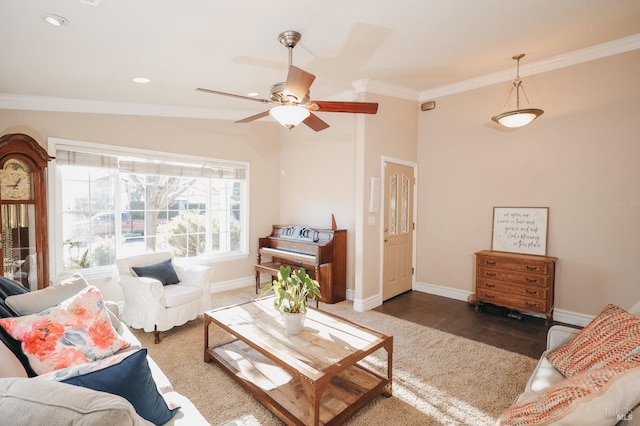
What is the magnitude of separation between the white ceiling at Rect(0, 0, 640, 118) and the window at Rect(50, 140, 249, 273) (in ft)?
2.37

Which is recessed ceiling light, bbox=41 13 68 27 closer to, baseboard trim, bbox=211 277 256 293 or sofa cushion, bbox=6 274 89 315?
sofa cushion, bbox=6 274 89 315

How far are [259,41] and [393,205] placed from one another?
2.75 metres

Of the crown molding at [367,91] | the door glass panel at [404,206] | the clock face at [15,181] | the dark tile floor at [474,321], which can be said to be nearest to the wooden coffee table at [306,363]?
the dark tile floor at [474,321]

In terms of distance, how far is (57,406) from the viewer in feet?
2.29

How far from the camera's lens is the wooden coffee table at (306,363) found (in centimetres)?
188

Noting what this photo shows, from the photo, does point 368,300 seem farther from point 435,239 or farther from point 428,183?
point 428,183

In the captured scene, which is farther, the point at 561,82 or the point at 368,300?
the point at 368,300

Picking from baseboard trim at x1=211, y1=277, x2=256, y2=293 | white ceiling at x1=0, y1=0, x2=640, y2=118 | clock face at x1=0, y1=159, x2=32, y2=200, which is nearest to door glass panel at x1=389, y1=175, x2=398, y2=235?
white ceiling at x1=0, y1=0, x2=640, y2=118

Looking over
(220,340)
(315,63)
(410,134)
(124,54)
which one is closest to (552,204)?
(410,134)

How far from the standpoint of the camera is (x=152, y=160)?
13.9 feet

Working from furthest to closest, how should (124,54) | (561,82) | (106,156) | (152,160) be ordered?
(152,160) < (106,156) < (561,82) < (124,54)

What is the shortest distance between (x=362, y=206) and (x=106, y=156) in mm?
3260

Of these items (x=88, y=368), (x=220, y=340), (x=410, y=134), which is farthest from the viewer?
Answer: (x=410, y=134)

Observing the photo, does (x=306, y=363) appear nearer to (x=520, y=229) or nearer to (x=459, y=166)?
(x=520, y=229)
